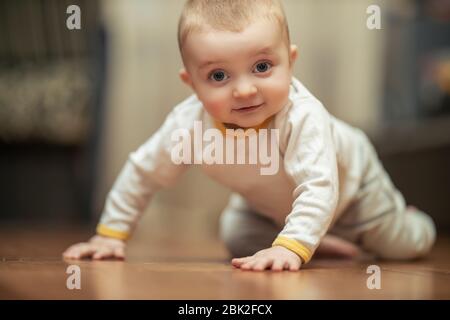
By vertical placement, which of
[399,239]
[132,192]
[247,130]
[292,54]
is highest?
[292,54]

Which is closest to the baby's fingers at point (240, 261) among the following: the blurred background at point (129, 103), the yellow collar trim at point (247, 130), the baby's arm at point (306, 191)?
the baby's arm at point (306, 191)

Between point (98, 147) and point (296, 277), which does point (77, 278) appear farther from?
point (98, 147)

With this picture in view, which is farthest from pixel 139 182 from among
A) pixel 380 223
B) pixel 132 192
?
pixel 380 223

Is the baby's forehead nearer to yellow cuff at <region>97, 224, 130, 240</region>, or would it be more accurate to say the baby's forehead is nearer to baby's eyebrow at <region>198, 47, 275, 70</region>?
baby's eyebrow at <region>198, 47, 275, 70</region>

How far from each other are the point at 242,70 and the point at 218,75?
0.13 ft

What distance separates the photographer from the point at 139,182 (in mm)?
1162

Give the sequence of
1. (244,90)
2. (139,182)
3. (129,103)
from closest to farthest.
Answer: (244,90) → (139,182) → (129,103)

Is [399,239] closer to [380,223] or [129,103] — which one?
[380,223]

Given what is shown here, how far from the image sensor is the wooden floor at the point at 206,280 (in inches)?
29.0

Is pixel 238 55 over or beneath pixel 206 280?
over

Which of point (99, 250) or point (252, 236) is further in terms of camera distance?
point (252, 236)

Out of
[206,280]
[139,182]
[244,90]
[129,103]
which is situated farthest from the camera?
[129,103]

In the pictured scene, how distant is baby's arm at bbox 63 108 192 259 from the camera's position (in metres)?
1.13

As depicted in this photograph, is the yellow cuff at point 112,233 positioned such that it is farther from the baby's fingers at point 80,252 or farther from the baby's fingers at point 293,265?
the baby's fingers at point 293,265
